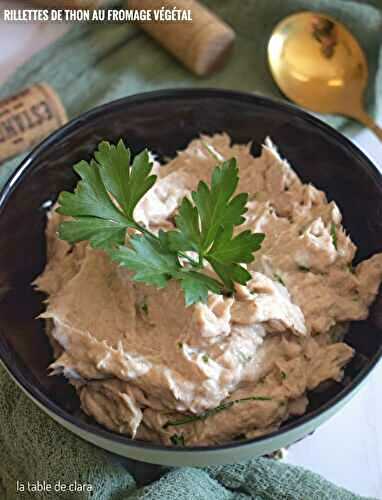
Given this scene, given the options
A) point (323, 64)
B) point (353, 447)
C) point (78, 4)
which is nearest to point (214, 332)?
point (353, 447)

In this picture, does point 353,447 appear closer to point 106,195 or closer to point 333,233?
point 333,233

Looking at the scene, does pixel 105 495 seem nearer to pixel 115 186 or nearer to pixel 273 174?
pixel 115 186

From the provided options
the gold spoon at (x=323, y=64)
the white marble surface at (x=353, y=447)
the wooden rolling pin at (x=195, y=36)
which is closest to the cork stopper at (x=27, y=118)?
the wooden rolling pin at (x=195, y=36)

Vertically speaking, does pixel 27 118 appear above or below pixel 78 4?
below

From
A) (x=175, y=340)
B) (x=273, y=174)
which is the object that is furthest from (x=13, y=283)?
(x=273, y=174)

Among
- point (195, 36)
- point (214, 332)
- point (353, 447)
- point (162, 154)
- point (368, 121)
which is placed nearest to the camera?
point (214, 332)

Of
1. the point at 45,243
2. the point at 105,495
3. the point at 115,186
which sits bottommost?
the point at 105,495

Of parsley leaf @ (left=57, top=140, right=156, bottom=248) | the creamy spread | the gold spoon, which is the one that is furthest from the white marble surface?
the gold spoon

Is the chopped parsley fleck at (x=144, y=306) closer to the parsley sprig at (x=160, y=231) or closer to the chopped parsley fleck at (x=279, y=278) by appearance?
the parsley sprig at (x=160, y=231)
